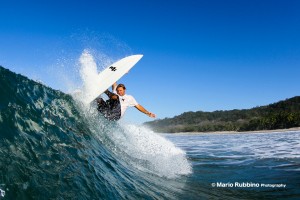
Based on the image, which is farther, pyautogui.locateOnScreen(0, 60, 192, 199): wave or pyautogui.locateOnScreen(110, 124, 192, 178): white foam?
pyautogui.locateOnScreen(110, 124, 192, 178): white foam

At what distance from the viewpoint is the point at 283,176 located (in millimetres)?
8297

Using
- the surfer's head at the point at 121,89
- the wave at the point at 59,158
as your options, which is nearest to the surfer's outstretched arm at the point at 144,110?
the surfer's head at the point at 121,89

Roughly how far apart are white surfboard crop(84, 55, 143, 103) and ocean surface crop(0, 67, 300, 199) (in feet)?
1.87

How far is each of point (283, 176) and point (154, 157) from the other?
4.02 metres

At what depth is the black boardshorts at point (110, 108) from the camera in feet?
Answer: 34.4

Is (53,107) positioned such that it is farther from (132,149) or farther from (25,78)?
(132,149)

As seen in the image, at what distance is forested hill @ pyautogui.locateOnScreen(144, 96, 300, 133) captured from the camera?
49062 mm

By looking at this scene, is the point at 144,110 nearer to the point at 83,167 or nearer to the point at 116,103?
the point at 116,103

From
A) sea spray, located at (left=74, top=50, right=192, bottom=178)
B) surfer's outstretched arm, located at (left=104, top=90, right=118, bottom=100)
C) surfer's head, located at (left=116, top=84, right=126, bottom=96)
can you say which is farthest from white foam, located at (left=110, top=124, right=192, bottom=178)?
surfer's head, located at (left=116, top=84, right=126, bottom=96)

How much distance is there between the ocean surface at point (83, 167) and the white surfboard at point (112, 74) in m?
0.57

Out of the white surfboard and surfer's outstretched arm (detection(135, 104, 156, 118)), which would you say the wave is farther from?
surfer's outstretched arm (detection(135, 104, 156, 118))

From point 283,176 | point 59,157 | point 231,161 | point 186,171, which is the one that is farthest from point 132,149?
point 59,157

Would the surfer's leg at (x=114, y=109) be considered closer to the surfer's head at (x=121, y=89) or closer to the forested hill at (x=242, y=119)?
the surfer's head at (x=121, y=89)

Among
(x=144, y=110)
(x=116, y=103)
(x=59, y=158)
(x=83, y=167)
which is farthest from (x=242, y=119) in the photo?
(x=59, y=158)
